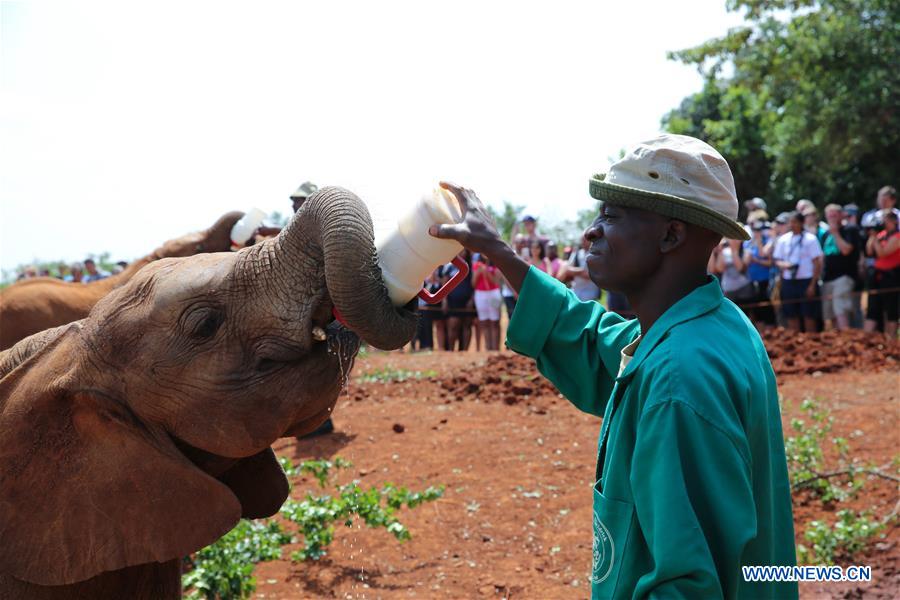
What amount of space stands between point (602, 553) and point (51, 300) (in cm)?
550

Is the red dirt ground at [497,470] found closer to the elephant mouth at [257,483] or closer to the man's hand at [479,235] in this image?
the elephant mouth at [257,483]

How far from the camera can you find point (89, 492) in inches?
111

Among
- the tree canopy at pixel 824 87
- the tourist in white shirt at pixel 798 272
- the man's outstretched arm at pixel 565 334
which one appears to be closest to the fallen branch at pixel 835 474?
the man's outstretched arm at pixel 565 334

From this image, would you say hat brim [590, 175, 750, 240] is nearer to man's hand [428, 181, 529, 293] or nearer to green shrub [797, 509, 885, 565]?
man's hand [428, 181, 529, 293]

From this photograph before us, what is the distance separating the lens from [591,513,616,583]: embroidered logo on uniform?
2.10m

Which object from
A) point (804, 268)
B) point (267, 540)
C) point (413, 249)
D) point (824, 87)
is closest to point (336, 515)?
point (267, 540)

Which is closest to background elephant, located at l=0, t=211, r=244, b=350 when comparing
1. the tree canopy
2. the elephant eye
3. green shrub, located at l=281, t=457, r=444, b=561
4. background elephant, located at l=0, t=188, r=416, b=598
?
green shrub, located at l=281, t=457, r=444, b=561

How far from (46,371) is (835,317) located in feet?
41.5

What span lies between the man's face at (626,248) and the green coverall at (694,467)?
15 cm

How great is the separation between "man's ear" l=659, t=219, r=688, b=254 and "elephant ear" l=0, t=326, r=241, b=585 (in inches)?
61.4

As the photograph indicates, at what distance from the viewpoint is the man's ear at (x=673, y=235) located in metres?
2.28

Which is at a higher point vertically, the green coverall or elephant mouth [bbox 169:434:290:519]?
the green coverall

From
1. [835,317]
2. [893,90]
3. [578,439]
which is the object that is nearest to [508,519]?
[578,439]

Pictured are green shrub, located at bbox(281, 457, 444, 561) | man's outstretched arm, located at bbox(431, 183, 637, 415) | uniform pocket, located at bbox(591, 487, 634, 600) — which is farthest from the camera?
green shrub, located at bbox(281, 457, 444, 561)
